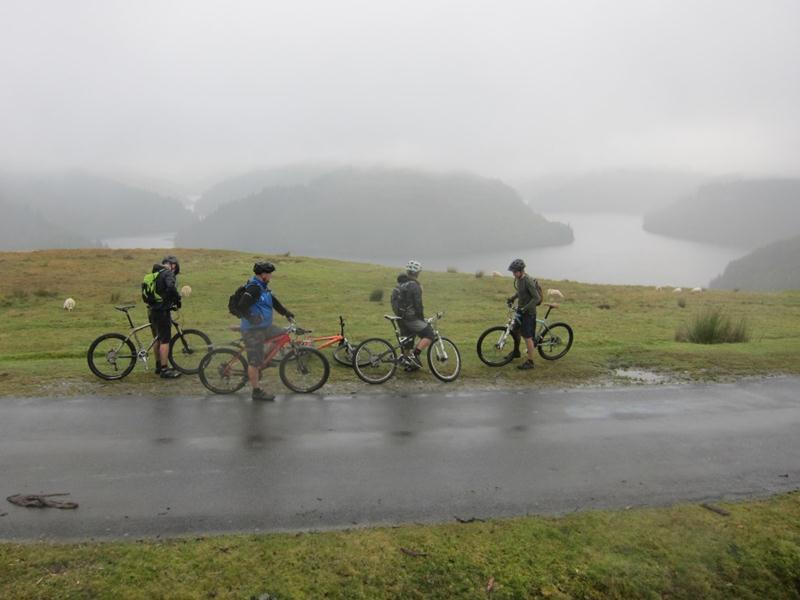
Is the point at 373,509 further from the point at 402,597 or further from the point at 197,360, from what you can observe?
the point at 197,360

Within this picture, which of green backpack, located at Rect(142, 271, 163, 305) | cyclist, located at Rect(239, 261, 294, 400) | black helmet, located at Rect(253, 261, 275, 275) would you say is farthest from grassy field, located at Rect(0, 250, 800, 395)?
black helmet, located at Rect(253, 261, 275, 275)

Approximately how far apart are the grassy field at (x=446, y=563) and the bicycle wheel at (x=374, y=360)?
5.50 meters

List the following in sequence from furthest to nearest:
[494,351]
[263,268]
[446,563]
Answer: [494,351] < [263,268] < [446,563]

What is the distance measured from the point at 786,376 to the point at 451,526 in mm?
10276

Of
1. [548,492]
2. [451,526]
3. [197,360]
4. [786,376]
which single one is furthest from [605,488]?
[197,360]

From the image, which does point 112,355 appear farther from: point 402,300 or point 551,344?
point 551,344

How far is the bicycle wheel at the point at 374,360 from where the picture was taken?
443 inches

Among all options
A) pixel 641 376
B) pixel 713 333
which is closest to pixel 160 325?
pixel 641 376

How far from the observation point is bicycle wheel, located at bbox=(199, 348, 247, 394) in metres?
10.2

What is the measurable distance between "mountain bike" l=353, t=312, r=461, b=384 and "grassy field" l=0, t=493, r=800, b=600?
18.0 feet

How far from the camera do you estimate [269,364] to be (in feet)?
33.8

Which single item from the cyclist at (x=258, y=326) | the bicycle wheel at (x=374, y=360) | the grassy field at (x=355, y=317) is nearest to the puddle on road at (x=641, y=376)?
the grassy field at (x=355, y=317)

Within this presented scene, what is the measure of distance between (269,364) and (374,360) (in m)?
2.17

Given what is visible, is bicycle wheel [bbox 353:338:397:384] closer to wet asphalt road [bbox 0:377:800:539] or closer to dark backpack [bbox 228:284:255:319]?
wet asphalt road [bbox 0:377:800:539]
